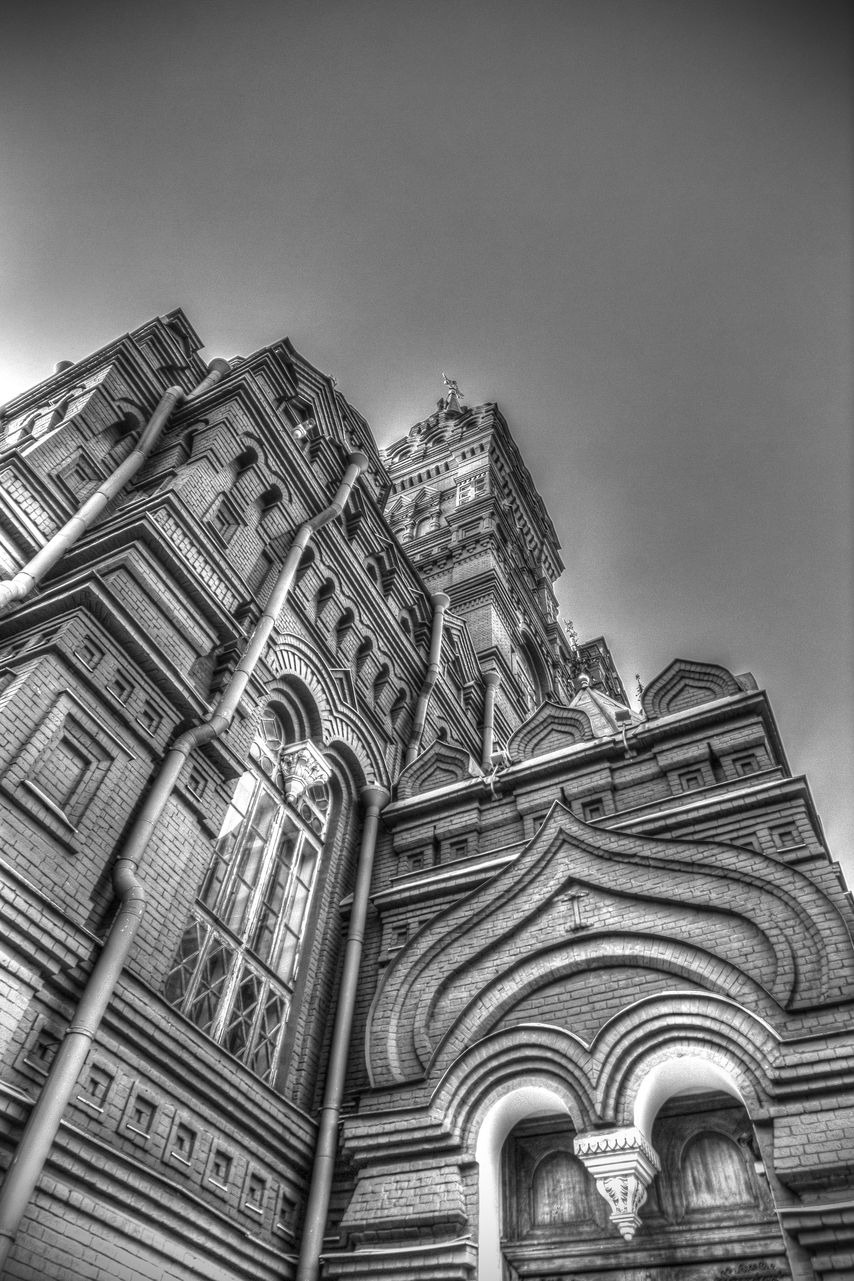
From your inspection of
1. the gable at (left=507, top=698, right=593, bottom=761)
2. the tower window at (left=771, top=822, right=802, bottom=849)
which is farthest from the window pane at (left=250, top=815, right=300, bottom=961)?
the tower window at (left=771, top=822, right=802, bottom=849)

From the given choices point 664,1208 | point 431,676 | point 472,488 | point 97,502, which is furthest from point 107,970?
point 472,488

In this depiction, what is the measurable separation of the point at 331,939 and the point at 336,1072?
4.78ft

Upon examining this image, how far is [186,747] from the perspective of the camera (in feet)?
22.6

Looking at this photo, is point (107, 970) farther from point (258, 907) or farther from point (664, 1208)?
point (664, 1208)

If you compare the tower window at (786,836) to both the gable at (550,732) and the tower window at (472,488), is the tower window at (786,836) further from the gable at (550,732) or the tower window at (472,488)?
the tower window at (472,488)

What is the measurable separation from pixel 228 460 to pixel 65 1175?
23.2 ft

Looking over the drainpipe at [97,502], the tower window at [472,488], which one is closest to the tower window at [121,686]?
the drainpipe at [97,502]

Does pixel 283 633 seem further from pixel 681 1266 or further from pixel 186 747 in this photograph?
pixel 681 1266

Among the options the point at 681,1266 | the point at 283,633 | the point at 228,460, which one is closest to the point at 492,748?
the point at 283,633

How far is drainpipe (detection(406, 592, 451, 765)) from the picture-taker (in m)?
11.4

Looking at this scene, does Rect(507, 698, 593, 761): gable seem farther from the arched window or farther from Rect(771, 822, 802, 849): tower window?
Rect(771, 822, 802, 849): tower window

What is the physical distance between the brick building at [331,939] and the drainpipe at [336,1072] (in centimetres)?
3

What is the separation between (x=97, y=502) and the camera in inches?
330

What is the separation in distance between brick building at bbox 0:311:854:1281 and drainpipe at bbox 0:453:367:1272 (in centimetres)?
2
